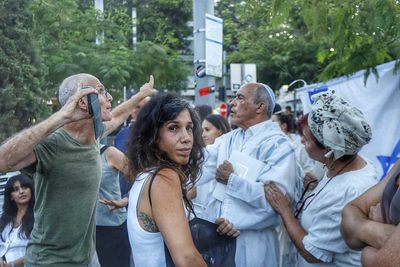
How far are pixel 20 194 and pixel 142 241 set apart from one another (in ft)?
10.6

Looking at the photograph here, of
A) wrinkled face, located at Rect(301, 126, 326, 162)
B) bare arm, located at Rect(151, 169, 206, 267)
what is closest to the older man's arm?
wrinkled face, located at Rect(301, 126, 326, 162)

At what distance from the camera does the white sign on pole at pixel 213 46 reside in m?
8.34

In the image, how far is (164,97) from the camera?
2943mm

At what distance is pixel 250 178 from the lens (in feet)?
13.1

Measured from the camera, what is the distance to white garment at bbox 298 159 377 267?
3.23 m

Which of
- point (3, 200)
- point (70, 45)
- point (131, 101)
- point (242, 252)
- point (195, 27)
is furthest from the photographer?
point (70, 45)

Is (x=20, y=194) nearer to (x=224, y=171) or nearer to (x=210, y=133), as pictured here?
(x=210, y=133)

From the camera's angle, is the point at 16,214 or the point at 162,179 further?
the point at 16,214

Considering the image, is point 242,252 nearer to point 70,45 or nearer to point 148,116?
point 148,116

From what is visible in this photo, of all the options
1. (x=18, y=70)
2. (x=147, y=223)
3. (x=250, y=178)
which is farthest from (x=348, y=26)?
(x=18, y=70)

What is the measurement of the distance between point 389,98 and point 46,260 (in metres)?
4.91

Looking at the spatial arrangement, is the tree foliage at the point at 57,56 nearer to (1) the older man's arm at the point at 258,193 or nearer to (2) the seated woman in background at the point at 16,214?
(2) the seated woman in background at the point at 16,214

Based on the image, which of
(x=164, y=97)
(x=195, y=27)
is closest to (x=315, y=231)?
(x=164, y=97)

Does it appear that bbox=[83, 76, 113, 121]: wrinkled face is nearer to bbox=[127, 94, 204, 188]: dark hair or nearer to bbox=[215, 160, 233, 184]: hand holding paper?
bbox=[127, 94, 204, 188]: dark hair
